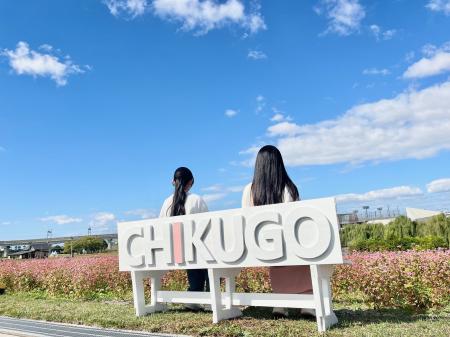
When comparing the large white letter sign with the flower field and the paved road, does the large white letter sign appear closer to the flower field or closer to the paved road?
the paved road

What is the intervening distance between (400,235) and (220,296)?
18.6m

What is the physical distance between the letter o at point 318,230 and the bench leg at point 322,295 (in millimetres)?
151

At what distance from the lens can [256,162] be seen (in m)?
4.73

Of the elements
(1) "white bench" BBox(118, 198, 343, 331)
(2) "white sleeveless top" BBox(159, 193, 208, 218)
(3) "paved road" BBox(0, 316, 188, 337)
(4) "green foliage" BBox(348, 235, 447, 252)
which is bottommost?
(3) "paved road" BBox(0, 316, 188, 337)

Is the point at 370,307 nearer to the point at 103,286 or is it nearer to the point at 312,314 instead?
the point at 312,314

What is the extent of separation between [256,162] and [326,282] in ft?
4.62

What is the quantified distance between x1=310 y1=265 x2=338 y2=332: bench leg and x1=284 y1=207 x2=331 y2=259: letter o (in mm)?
151

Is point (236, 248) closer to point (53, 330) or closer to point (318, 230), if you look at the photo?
point (318, 230)

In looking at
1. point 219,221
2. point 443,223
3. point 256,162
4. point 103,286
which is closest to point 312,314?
point 219,221

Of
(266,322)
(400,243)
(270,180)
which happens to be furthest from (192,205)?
(400,243)

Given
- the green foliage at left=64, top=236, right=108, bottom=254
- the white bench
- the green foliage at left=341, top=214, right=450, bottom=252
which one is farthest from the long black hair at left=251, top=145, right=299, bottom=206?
the green foliage at left=64, top=236, right=108, bottom=254

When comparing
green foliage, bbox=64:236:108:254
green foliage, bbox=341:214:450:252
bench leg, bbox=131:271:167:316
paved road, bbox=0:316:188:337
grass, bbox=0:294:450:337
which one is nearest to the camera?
grass, bbox=0:294:450:337

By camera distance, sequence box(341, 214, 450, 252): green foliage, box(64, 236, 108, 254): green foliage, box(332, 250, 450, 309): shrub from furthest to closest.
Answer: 1. box(64, 236, 108, 254): green foliage
2. box(341, 214, 450, 252): green foliage
3. box(332, 250, 450, 309): shrub

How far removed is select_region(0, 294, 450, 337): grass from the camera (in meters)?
3.85
